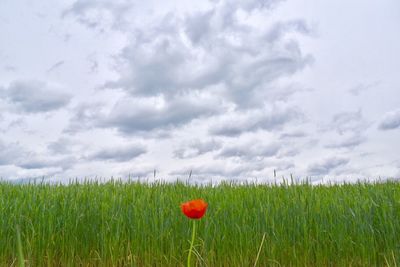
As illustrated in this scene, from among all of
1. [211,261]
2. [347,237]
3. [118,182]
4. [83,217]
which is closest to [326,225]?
[347,237]

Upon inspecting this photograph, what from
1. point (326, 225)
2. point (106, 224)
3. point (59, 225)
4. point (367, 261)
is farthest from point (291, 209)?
point (59, 225)

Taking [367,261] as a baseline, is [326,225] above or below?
above

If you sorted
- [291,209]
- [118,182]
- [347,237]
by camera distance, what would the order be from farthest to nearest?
[118,182]
[291,209]
[347,237]

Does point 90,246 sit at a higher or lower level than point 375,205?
lower

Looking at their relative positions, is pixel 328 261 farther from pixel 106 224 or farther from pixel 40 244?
pixel 40 244

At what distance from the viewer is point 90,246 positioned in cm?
446

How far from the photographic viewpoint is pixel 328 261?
14.3ft

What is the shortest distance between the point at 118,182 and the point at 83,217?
3.00 meters

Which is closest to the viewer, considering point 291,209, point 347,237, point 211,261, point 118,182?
point 211,261

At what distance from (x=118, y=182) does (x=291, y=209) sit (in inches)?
153

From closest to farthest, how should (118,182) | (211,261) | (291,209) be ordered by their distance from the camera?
(211,261) < (291,209) < (118,182)

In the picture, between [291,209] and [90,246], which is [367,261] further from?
[90,246]

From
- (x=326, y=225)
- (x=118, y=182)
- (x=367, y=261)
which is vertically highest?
(x=118, y=182)

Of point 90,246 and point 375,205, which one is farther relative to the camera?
point 375,205
